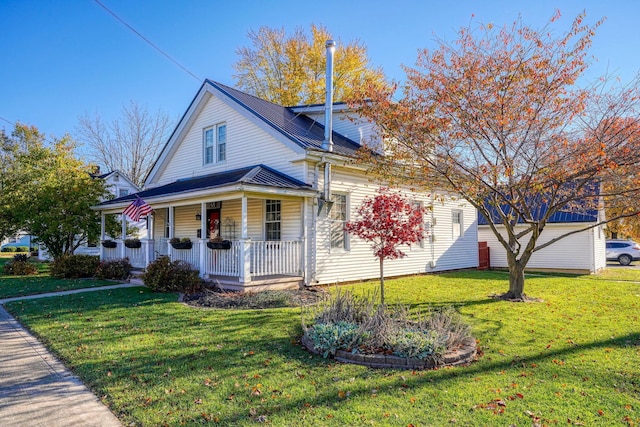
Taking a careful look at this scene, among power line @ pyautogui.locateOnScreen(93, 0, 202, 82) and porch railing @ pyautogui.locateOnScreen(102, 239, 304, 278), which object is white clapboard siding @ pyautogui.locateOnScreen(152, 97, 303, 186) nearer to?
power line @ pyautogui.locateOnScreen(93, 0, 202, 82)

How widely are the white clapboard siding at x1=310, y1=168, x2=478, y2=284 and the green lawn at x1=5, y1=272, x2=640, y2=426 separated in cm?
418

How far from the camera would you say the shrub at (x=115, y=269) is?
1448 centimetres

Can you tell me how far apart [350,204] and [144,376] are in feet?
31.0

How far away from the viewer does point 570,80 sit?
345 inches

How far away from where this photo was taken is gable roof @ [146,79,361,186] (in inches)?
513

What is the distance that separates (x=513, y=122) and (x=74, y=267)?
15163 mm

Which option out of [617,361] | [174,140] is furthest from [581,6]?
[174,140]

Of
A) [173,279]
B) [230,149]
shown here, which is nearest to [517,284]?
[173,279]

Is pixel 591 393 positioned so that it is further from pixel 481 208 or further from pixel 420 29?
pixel 420 29

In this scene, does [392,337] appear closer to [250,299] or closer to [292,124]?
[250,299]

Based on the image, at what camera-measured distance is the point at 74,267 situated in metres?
15.3

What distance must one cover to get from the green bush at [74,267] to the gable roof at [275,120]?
5.16 m

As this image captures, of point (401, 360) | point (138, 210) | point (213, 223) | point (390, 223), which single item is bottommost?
point (401, 360)

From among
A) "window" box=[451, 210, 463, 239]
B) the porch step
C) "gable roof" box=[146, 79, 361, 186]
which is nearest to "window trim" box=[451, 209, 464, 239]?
"window" box=[451, 210, 463, 239]
